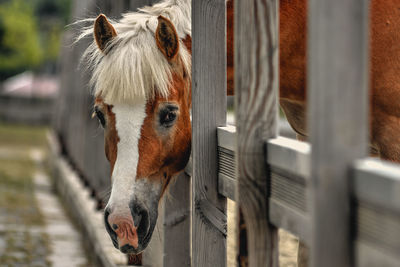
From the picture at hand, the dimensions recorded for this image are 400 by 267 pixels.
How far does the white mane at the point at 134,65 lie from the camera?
2.35 meters

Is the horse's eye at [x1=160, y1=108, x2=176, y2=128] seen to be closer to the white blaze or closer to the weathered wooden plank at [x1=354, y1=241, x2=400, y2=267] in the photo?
the white blaze

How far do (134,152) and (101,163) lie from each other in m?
3.06

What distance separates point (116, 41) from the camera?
2521 mm

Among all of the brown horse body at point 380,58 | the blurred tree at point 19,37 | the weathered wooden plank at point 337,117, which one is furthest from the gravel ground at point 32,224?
the blurred tree at point 19,37

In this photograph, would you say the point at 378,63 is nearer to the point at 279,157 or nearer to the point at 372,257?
the point at 279,157

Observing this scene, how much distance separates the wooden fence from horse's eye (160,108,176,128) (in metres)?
0.11

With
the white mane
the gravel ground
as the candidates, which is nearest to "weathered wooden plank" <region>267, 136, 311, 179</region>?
the white mane

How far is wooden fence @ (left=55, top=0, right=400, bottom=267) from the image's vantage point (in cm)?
123

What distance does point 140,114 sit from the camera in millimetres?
2352

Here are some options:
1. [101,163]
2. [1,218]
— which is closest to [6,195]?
[1,218]

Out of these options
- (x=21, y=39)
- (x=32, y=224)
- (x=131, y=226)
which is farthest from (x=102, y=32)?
(x=21, y=39)

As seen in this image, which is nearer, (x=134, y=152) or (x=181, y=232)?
(x=134, y=152)

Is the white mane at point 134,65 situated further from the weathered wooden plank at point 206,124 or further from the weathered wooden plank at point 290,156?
the weathered wooden plank at point 290,156

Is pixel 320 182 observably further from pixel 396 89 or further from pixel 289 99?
pixel 289 99
